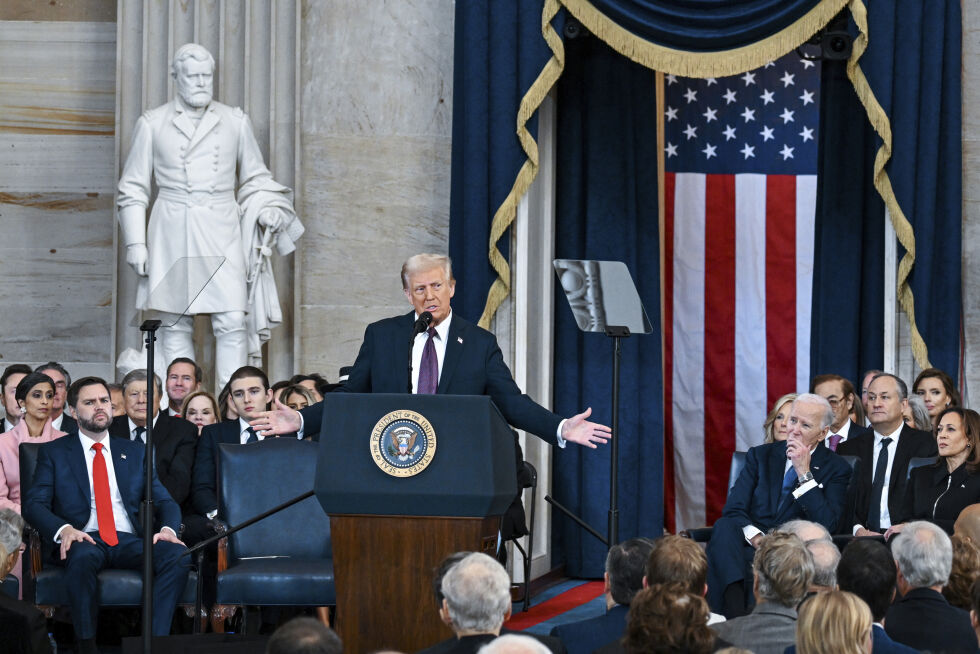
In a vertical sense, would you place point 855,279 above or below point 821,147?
below

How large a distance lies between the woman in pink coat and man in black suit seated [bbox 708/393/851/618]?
295 cm

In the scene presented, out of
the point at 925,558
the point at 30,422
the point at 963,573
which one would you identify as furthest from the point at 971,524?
the point at 30,422

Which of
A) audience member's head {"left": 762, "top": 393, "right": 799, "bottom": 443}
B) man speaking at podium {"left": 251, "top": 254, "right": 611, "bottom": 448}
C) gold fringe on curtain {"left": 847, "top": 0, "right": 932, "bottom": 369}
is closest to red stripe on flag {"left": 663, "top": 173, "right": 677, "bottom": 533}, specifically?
gold fringe on curtain {"left": 847, "top": 0, "right": 932, "bottom": 369}

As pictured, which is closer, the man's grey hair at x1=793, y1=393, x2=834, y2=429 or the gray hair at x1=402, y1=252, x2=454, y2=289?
the gray hair at x1=402, y1=252, x2=454, y2=289

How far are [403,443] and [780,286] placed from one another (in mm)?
5408

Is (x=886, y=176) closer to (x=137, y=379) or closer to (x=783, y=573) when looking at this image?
(x=137, y=379)

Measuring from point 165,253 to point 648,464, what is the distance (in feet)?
9.83

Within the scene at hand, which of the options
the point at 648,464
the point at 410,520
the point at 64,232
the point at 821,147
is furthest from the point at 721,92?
the point at 410,520

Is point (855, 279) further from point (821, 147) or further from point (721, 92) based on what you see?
point (721, 92)

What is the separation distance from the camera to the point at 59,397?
21.5 ft

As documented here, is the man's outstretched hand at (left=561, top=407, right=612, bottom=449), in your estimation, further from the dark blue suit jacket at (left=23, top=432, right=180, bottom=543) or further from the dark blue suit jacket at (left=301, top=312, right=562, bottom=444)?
the dark blue suit jacket at (left=23, top=432, right=180, bottom=543)

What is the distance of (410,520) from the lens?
13.5 ft

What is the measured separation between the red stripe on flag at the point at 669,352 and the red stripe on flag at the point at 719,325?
0.22 meters

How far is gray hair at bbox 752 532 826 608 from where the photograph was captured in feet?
12.1
